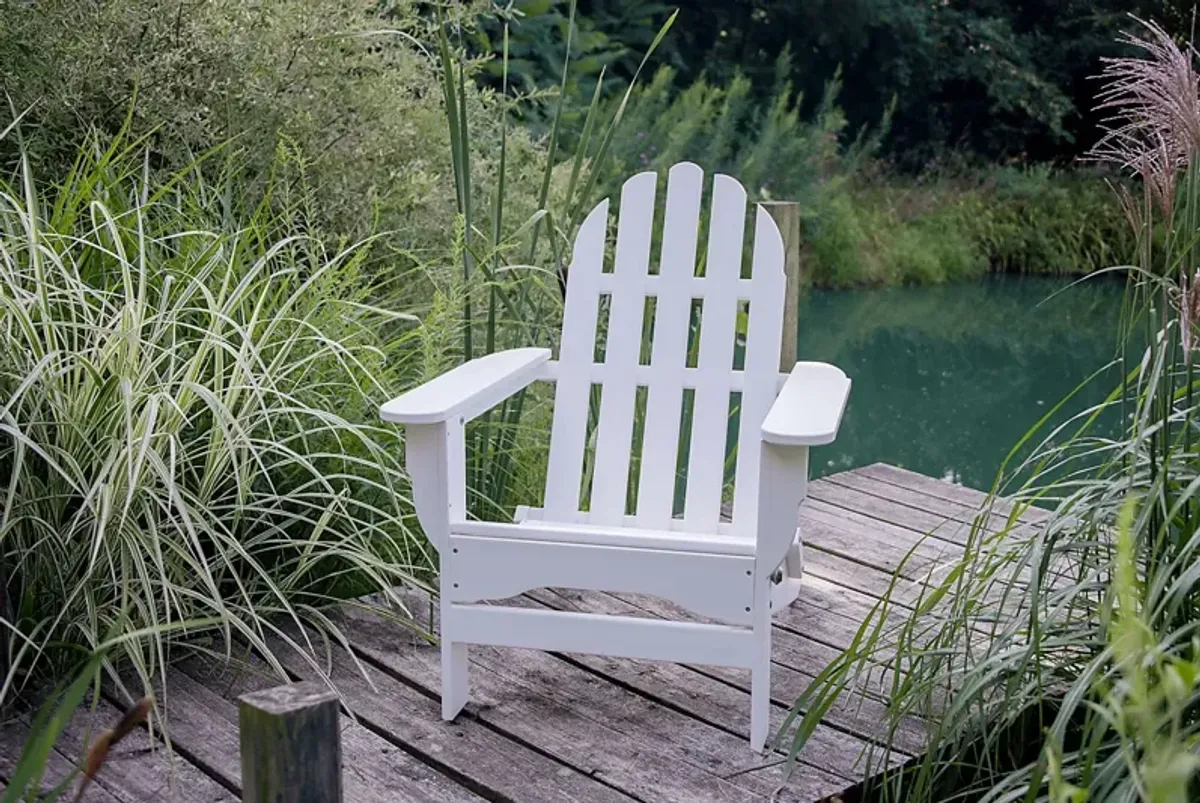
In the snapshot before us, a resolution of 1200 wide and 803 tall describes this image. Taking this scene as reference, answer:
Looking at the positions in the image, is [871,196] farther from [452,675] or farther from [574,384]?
[452,675]

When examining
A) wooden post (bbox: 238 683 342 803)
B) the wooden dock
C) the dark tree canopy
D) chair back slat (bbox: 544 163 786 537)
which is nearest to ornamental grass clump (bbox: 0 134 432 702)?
the wooden dock

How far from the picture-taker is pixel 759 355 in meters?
2.67

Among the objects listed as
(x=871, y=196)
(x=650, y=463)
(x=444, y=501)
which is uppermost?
(x=444, y=501)

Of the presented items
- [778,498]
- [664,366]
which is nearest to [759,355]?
[664,366]

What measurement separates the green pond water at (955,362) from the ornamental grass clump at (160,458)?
12.2ft

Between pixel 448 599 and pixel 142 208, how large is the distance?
1002 millimetres

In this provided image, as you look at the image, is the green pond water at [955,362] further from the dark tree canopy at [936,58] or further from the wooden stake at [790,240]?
the dark tree canopy at [936,58]

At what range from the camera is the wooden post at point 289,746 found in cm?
114

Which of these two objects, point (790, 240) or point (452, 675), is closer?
point (452, 675)

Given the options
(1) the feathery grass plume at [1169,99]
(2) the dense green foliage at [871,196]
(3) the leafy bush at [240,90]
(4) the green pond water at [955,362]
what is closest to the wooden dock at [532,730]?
(1) the feathery grass plume at [1169,99]

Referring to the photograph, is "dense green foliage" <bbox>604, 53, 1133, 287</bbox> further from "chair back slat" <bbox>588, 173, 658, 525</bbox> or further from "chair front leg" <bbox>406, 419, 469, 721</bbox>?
"chair front leg" <bbox>406, 419, 469, 721</bbox>

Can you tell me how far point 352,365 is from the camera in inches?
112

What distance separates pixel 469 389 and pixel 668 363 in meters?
0.59

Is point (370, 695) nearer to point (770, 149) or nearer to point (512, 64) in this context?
point (512, 64)
